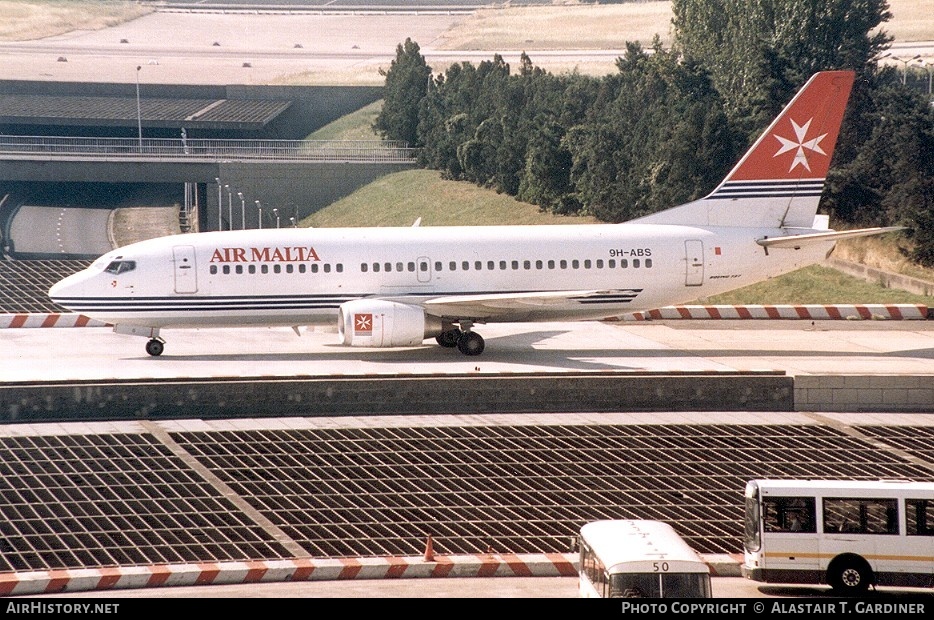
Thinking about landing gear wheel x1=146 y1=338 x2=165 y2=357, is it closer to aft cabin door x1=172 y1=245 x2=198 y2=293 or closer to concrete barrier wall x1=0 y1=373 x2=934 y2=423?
aft cabin door x1=172 y1=245 x2=198 y2=293

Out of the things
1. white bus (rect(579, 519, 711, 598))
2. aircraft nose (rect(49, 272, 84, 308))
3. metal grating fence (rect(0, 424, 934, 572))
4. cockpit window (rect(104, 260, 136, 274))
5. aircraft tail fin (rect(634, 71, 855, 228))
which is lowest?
metal grating fence (rect(0, 424, 934, 572))

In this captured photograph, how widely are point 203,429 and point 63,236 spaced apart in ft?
242

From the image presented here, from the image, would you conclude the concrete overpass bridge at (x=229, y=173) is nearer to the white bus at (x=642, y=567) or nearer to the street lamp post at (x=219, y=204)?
the street lamp post at (x=219, y=204)

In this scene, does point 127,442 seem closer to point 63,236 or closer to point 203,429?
point 203,429

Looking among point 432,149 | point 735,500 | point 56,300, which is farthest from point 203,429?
point 432,149

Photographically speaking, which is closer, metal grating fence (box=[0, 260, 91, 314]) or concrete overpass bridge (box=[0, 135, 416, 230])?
metal grating fence (box=[0, 260, 91, 314])

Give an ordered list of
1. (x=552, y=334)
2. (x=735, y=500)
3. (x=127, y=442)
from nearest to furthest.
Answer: (x=735, y=500), (x=127, y=442), (x=552, y=334)

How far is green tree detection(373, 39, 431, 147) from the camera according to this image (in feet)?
373

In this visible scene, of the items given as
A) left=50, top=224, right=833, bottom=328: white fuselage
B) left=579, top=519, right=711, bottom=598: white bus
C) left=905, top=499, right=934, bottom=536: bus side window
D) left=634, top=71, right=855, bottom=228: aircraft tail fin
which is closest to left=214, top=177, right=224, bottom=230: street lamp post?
left=50, top=224, right=833, bottom=328: white fuselage

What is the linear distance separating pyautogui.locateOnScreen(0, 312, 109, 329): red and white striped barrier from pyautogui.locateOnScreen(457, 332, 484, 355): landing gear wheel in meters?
13.9

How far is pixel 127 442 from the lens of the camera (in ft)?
116

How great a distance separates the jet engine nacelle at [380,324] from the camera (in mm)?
42375

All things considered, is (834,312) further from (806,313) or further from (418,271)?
(418,271)

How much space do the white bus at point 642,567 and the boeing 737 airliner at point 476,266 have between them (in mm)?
19714
